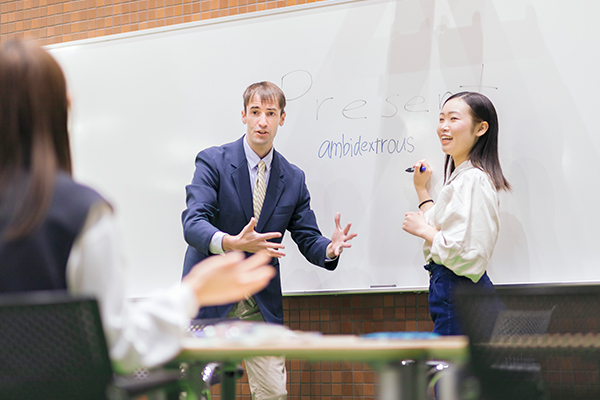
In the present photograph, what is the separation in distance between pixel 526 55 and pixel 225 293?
2.58m

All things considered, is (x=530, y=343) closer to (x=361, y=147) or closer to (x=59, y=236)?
(x=59, y=236)

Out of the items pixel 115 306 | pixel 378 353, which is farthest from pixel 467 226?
pixel 115 306

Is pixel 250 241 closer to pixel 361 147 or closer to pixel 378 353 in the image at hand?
pixel 361 147

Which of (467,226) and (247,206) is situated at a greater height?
(247,206)

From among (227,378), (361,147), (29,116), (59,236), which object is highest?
(361,147)

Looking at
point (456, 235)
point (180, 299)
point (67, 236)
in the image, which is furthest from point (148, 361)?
point (456, 235)

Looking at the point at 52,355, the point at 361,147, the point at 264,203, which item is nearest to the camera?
the point at 52,355

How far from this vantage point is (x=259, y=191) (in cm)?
329

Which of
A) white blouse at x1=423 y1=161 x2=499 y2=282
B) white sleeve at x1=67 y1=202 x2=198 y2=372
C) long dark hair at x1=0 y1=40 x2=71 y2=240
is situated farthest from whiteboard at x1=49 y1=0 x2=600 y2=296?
white sleeve at x1=67 y1=202 x2=198 y2=372

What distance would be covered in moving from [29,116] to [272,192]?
222cm

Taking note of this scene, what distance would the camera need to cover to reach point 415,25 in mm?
3361

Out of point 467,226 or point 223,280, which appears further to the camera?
point 467,226

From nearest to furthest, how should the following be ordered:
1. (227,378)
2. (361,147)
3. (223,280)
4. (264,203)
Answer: (223,280)
(227,378)
(264,203)
(361,147)

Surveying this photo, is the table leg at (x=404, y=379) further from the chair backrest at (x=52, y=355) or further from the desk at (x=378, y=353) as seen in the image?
the chair backrest at (x=52, y=355)
